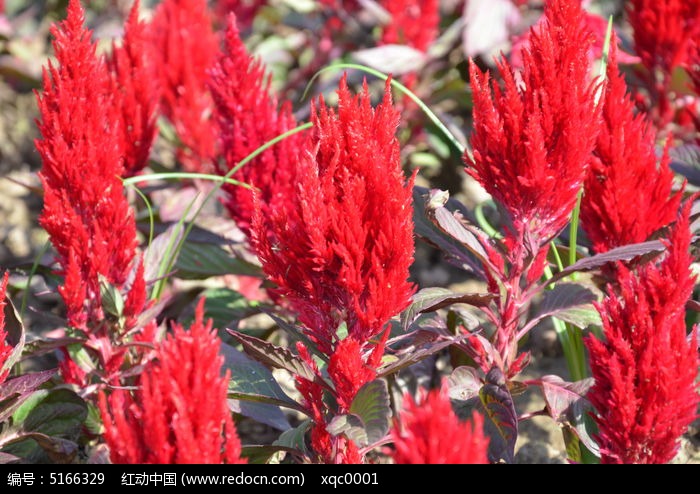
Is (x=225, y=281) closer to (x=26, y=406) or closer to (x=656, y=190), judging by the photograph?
(x=26, y=406)

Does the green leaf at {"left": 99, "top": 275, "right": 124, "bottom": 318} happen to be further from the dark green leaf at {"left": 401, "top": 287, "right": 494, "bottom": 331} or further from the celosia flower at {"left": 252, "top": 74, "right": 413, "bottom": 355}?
the dark green leaf at {"left": 401, "top": 287, "right": 494, "bottom": 331}

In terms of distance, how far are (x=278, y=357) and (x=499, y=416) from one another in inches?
19.1

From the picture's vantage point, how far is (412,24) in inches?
140

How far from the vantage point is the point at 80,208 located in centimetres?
210

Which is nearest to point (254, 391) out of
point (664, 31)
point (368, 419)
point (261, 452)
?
point (261, 452)

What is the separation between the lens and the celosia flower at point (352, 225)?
1670mm

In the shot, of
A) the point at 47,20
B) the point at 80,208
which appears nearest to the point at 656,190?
the point at 80,208

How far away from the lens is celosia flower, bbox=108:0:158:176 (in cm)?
249

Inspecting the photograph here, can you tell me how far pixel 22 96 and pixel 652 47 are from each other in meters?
3.34

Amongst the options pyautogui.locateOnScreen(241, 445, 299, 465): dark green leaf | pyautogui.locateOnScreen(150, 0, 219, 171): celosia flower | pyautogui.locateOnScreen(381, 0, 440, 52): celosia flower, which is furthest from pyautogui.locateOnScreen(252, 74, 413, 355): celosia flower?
pyautogui.locateOnScreen(381, 0, 440, 52): celosia flower

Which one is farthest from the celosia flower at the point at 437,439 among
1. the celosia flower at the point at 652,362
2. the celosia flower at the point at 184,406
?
the celosia flower at the point at 652,362

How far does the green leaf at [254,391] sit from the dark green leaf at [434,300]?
32 cm

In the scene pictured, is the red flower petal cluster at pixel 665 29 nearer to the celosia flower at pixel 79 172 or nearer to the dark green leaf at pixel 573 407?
the dark green leaf at pixel 573 407

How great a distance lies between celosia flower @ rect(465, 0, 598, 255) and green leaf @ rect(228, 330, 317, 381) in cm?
56
